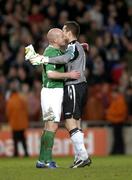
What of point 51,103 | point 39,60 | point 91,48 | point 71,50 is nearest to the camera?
point 39,60

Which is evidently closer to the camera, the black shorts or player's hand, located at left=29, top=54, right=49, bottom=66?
player's hand, located at left=29, top=54, right=49, bottom=66

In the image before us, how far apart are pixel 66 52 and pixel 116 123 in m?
11.6

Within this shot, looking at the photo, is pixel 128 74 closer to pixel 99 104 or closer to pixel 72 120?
pixel 99 104

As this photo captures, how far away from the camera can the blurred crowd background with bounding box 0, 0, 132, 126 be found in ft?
81.7

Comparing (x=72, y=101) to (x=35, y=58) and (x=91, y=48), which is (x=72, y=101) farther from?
(x=91, y=48)

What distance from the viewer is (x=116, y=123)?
24781mm

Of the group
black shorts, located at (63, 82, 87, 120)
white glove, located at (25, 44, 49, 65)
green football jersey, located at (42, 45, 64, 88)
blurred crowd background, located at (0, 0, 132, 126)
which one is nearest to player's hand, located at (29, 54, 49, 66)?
white glove, located at (25, 44, 49, 65)

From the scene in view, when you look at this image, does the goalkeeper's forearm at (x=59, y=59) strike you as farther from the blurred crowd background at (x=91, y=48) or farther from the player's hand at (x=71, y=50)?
the blurred crowd background at (x=91, y=48)

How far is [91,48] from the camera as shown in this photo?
26250 millimetres

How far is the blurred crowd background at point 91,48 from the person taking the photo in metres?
24.9

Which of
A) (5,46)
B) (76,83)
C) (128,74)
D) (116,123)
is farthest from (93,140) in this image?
(76,83)

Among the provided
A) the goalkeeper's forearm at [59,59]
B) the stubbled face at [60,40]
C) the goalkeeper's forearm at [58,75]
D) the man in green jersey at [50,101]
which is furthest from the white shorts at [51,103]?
the stubbled face at [60,40]

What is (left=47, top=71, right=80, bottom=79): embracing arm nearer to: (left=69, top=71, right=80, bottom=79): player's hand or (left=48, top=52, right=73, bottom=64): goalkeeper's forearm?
(left=69, top=71, right=80, bottom=79): player's hand

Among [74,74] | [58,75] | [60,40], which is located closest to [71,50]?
[60,40]
